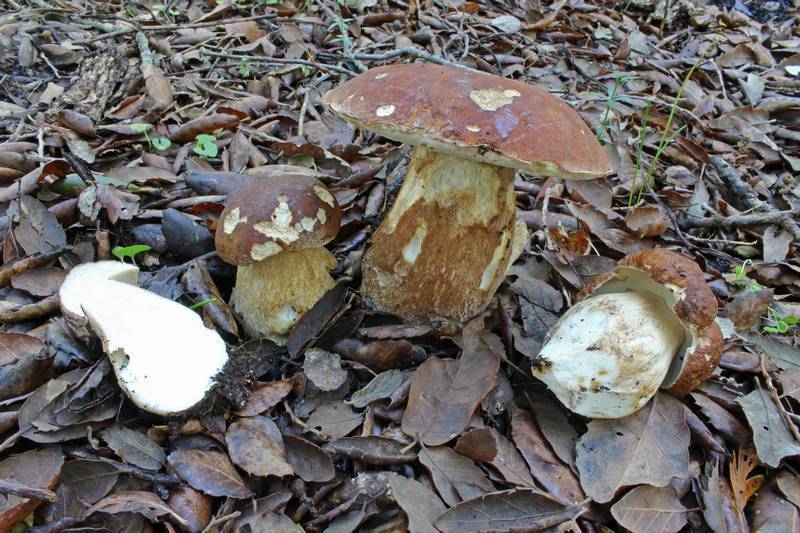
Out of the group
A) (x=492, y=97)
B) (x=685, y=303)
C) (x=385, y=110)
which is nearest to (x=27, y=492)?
(x=385, y=110)

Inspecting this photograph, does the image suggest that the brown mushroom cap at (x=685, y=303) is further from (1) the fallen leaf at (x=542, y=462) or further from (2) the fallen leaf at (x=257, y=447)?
(2) the fallen leaf at (x=257, y=447)

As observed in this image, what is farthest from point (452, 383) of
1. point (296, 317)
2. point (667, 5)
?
point (667, 5)

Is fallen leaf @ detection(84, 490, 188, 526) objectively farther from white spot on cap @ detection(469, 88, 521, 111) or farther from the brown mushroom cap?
the brown mushroom cap

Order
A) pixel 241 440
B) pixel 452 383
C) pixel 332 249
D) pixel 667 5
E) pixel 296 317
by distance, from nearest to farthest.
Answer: pixel 241 440
pixel 452 383
pixel 296 317
pixel 332 249
pixel 667 5

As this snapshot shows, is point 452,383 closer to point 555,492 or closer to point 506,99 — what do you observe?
point 555,492

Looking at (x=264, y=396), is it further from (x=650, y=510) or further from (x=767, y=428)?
(x=767, y=428)

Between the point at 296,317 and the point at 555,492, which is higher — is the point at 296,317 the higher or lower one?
the higher one

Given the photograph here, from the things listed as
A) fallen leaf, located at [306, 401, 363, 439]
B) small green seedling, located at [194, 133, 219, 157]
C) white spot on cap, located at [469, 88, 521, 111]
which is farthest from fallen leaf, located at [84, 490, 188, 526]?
small green seedling, located at [194, 133, 219, 157]

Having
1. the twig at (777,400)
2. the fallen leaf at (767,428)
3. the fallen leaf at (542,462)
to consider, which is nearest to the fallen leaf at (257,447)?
the fallen leaf at (542,462)
